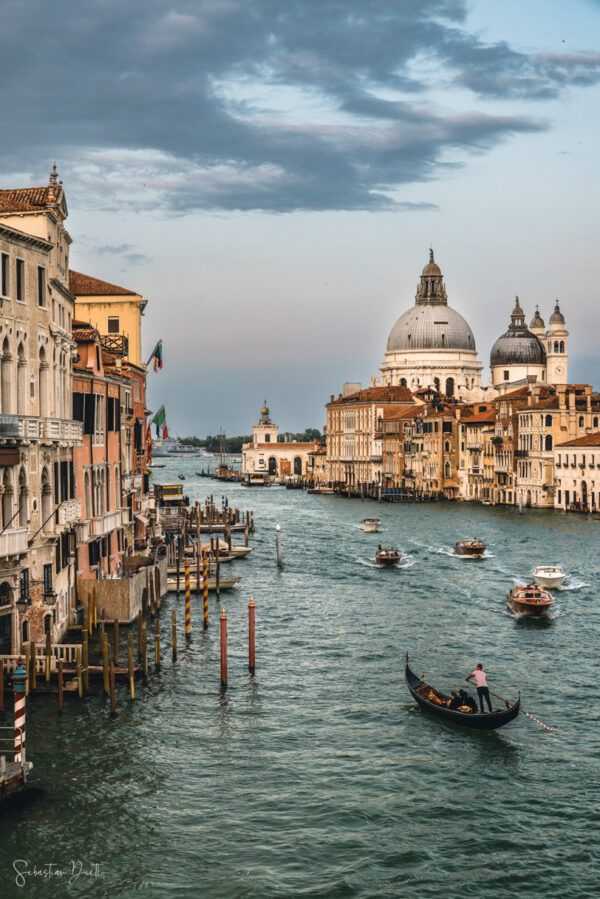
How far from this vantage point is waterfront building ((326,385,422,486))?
12962 centimetres

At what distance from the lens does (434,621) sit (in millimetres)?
35312

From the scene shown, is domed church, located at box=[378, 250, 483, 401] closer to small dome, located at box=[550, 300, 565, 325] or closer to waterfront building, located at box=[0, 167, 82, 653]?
small dome, located at box=[550, 300, 565, 325]

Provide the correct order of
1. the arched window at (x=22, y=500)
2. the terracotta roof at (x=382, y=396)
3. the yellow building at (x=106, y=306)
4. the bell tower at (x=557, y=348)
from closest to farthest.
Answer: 1. the arched window at (x=22, y=500)
2. the yellow building at (x=106, y=306)
3. the terracotta roof at (x=382, y=396)
4. the bell tower at (x=557, y=348)

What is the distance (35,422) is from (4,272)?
9.73 feet

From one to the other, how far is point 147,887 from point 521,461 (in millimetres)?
82280

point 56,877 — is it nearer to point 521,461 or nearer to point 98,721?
point 98,721

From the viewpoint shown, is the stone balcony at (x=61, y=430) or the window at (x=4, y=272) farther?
the stone balcony at (x=61, y=430)

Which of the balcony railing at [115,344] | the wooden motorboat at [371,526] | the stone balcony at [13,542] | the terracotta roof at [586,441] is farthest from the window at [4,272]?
the terracotta roof at [586,441]

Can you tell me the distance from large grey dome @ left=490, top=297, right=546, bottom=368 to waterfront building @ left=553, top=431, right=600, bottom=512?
62743 millimetres

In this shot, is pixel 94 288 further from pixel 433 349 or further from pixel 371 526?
pixel 433 349

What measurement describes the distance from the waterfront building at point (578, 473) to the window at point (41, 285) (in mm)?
63007

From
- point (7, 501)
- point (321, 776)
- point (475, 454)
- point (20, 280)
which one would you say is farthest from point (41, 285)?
point (475, 454)

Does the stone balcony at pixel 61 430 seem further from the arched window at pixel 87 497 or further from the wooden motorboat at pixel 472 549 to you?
the wooden motorboat at pixel 472 549

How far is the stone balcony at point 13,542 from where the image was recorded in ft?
72.4
